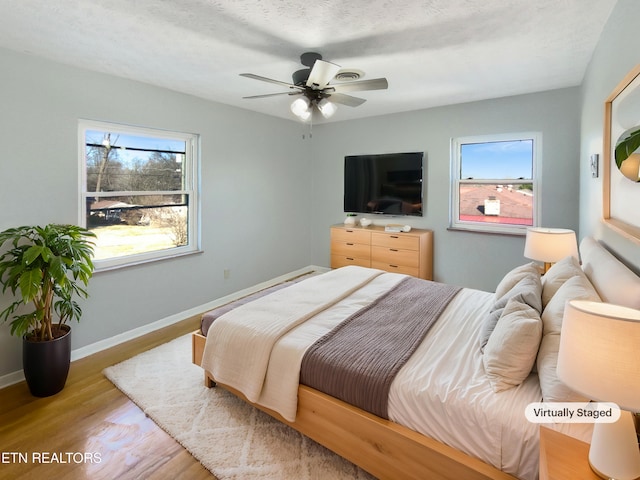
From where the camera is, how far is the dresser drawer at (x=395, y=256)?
4.31m

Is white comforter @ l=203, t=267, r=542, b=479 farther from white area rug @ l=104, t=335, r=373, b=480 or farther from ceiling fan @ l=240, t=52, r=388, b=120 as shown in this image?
ceiling fan @ l=240, t=52, r=388, b=120

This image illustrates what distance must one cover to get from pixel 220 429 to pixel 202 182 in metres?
2.69

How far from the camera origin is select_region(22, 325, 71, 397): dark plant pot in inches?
91.0

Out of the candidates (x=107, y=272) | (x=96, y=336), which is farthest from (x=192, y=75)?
(x=96, y=336)

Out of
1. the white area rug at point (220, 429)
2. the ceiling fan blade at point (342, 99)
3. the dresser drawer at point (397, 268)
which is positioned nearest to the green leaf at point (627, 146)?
the ceiling fan blade at point (342, 99)

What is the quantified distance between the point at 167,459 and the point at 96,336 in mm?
1696

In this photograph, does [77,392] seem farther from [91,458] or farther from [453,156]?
[453,156]

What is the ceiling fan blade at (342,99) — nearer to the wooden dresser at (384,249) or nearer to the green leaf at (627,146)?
the green leaf at (627,146)

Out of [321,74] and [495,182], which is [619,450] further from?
[495,182]

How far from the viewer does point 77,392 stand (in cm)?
243

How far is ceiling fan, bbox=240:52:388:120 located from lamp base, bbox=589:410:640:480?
7.01 ft

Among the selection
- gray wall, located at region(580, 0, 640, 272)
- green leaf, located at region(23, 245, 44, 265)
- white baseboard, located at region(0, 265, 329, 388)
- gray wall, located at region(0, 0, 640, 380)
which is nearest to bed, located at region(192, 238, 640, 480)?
gray wall, located at region(580, 0, 640, 272)

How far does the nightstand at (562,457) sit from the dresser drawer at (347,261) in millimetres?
3526

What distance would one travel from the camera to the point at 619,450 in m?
0.94
